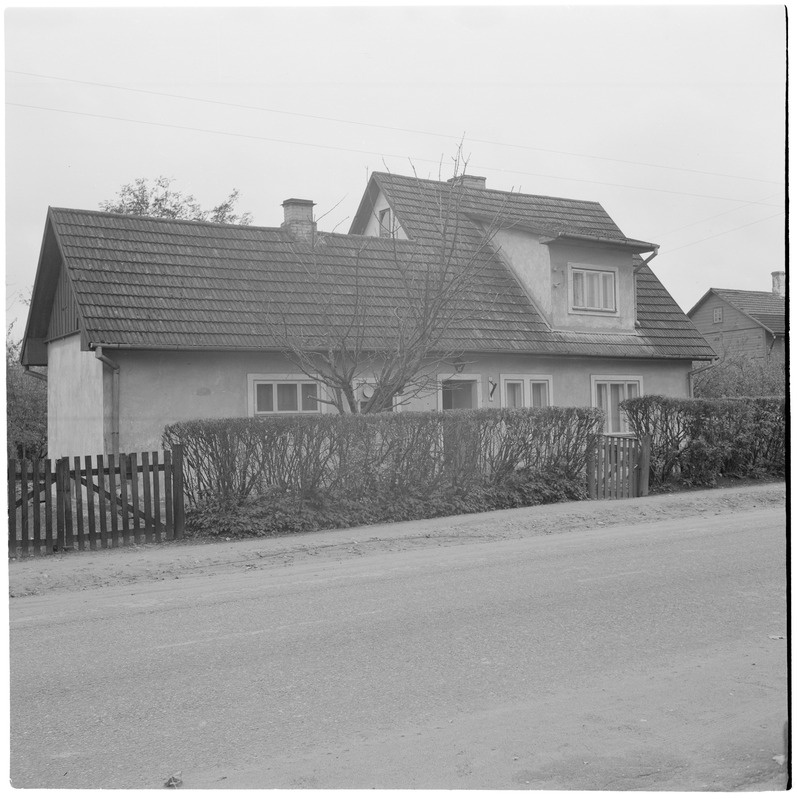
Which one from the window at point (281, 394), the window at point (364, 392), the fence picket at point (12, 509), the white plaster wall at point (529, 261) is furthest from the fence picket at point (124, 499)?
the white plaster wall at point (529, 261)

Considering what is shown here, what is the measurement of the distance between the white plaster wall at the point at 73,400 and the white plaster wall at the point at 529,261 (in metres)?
9.81

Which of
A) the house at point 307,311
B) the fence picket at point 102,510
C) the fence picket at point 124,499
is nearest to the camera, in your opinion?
the fence picket at point 102,510

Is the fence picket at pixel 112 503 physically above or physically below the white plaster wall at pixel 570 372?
below

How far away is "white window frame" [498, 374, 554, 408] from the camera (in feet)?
72.5

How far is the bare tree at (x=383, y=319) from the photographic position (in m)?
17.2

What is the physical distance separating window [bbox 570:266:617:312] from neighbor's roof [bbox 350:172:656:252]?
942mm

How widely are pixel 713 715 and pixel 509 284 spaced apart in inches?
745

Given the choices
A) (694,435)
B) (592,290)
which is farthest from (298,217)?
(694,435)

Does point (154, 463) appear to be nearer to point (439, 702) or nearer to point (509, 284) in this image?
point (439, 702)

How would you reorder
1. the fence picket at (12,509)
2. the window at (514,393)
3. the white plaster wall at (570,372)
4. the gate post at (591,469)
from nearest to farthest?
the fence picket at (12,509)
the gate post at (591,469)
the white plaster wall at (570,372)
the window at (514,393)

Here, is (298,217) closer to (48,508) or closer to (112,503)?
(112,503)

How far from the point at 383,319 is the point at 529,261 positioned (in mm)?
5256

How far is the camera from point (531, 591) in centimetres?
915

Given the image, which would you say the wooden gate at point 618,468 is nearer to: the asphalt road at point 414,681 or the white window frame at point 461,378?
the white window frame at point 461,378
